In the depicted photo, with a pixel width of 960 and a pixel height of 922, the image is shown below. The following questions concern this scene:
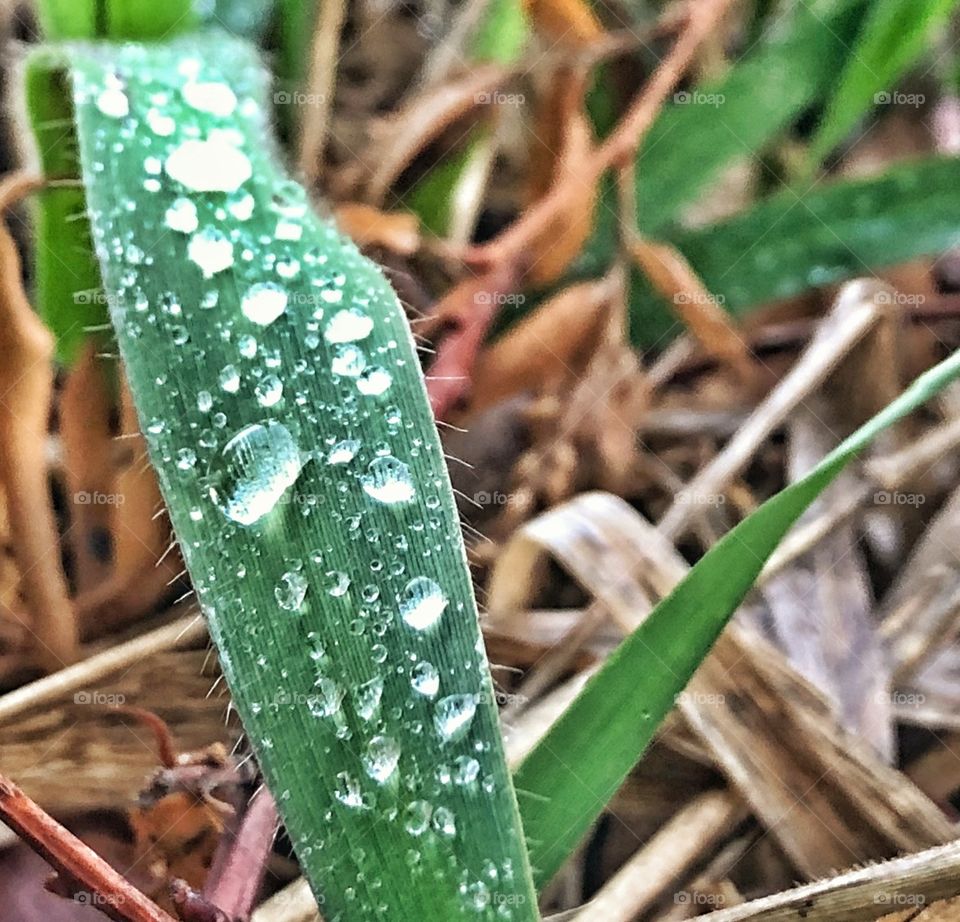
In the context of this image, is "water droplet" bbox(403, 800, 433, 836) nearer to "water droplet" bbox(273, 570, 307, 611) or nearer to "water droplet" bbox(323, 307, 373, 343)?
"water droplet" bbox(273, 570, 307, 611)

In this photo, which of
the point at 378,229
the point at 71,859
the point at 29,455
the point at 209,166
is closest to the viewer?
the point at 71,859

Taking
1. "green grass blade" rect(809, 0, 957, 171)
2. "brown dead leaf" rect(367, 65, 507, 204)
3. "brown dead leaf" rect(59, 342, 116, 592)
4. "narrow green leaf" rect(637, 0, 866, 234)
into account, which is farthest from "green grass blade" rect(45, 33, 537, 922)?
"green grass blade" rect(809, 0, 957, 171)

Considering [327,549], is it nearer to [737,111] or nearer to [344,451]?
[344,451]

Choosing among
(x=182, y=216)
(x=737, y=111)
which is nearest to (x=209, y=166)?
(x=182, y=216)

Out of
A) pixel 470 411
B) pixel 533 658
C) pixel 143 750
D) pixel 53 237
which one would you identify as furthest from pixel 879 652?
pixel 53 237

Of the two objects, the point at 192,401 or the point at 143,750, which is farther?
the point at 143,750

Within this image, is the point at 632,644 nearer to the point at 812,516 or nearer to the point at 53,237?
the point at 812,516

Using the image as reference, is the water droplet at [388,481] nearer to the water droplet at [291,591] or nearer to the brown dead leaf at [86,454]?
the water droplet at [291,591]
